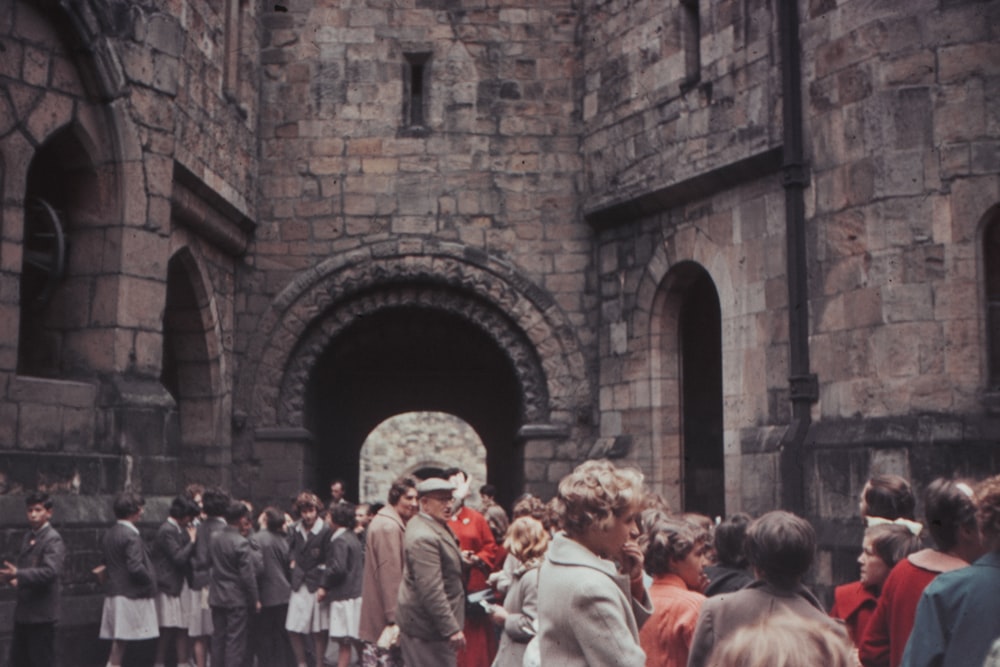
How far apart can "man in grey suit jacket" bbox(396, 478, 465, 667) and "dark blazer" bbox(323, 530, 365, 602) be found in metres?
3.17

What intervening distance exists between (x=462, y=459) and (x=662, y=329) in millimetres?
17989

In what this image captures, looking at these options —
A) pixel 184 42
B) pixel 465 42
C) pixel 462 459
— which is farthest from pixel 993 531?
pixel 462 459

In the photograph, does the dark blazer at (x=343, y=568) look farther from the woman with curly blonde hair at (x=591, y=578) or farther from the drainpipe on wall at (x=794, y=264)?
the woman with curly blonde hair at (x=591, y=578)

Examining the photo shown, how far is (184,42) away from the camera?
11305 millimetres

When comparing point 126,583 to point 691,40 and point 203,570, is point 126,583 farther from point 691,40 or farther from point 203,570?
point 691,40

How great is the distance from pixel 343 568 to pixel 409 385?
11017mm

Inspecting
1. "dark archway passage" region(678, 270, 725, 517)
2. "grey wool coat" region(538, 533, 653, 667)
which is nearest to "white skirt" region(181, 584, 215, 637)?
"dark archway passage" region(678, 270, 725, 517)

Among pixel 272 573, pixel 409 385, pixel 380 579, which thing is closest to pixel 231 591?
pixel 272 573

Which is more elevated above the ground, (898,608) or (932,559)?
(932,559)

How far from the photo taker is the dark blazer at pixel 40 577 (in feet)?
23.8

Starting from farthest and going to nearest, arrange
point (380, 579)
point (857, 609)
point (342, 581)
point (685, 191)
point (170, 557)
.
→ point (685, 191), point (342, 581), point (170, 557), point (380, 579), point (857, 609)

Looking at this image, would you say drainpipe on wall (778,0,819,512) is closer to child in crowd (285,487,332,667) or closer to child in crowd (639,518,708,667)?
child in crowd (285,487,332,667)

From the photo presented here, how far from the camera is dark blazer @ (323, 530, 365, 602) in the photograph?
31.2ft

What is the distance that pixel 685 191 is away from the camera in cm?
1224
